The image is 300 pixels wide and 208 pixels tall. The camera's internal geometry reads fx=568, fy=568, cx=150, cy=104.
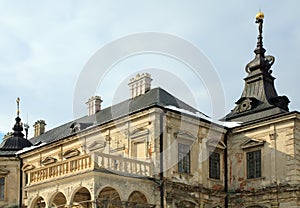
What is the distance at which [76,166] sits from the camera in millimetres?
20328

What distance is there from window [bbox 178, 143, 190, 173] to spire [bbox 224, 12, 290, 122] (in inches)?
156

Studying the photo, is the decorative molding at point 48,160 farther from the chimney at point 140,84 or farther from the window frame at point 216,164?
the window frame at point 216,164

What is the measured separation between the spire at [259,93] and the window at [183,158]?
156 inches

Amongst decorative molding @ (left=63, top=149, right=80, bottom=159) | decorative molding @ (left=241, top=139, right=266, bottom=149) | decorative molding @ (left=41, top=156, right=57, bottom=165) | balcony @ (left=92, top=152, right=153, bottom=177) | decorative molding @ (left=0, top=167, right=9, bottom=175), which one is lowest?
balcony @ (left=92, top=152, right=153, bottom=177)

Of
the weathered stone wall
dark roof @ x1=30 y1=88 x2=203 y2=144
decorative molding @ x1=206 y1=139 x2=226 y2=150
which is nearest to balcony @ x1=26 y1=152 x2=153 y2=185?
dark roof @ x1=30 y1=88 x2=203 y2=144

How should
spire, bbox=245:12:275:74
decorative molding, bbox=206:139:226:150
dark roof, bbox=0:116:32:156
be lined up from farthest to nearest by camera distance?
dark roof, bbox=0:116:32:156
spire, bbox=245:12:275:74
decorative molding, bbox=206:139:226:150

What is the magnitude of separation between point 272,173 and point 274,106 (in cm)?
365

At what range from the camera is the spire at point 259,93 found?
26.0 m

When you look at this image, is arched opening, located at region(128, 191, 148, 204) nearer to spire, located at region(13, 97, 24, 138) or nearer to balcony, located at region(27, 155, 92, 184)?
balcony, located at region(27, 155, 92, 184)

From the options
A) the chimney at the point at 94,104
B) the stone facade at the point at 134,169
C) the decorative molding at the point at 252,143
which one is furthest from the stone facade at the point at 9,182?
the decorative molding at the point at 252,143

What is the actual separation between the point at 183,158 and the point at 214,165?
2.09 m

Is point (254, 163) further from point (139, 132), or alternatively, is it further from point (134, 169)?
point (134, 169)

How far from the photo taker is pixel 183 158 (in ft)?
76.4

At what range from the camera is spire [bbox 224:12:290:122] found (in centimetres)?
2596
